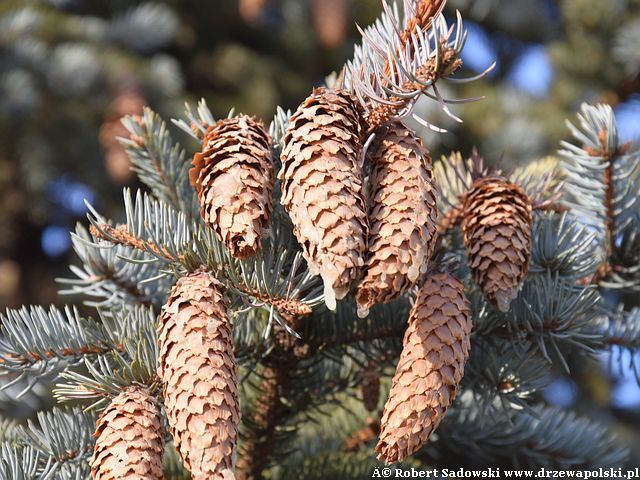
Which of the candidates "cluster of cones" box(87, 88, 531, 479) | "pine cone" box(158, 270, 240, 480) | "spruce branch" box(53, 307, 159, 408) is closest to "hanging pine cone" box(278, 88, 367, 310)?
"cluster of cones" box(87, 88, 531, 479)

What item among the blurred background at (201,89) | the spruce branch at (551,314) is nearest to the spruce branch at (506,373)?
the spruce branch at (551,314)

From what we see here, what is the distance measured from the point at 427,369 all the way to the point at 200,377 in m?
0.21

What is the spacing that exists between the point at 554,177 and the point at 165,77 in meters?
2.16

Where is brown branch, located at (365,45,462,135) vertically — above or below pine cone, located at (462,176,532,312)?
above

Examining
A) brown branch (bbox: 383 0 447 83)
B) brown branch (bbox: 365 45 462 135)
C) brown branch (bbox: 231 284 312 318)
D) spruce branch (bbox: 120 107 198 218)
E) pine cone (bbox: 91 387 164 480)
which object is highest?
brown branch (bbox: 383 0 447 83)

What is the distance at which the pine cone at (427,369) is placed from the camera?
Answer: 68 cm

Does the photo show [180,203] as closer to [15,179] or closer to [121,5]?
[15,179]

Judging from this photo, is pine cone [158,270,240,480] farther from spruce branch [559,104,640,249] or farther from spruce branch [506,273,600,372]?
spruce branch [559,104,640,249]

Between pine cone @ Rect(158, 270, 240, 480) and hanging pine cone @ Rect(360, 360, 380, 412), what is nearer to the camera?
pine cone @ Rect(158, 270, 240, 480)

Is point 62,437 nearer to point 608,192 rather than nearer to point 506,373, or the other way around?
point 506,373

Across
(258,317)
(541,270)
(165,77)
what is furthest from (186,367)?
(165,77)

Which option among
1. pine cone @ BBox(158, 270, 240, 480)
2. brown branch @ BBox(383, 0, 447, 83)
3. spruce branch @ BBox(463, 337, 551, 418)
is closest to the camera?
pine cone @ BBox(158, 270, 240, 480)

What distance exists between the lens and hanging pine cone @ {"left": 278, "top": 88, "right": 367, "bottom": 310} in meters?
0.65

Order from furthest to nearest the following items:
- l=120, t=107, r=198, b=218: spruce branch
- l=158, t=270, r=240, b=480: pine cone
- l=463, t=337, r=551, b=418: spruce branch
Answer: l=120, t=107, r=198, b=218: spruce branch, l=463, t=337, r=551, b=418: spruce branch, l=158, t=270, r=240, b=480: pine cone
